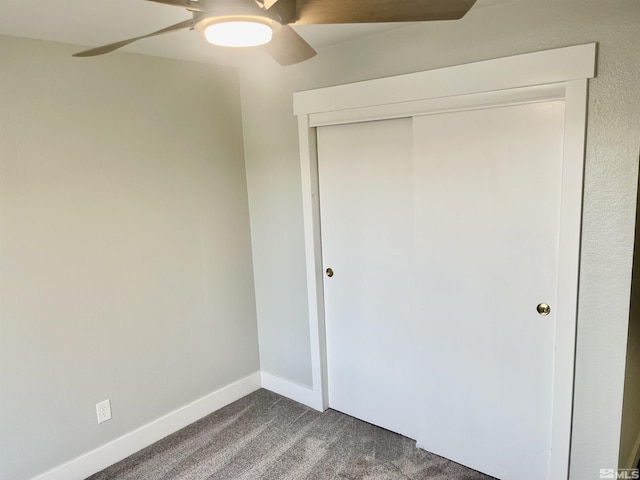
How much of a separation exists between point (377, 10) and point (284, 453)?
2.35 meters

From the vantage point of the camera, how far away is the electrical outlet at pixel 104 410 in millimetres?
2555

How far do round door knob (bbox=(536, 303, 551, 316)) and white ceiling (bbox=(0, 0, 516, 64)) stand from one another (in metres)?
1.36

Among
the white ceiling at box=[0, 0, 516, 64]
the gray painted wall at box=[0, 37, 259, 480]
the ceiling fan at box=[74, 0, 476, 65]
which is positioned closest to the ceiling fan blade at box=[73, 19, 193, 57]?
the ceiling fan at box=[74, 0, 476, 65]

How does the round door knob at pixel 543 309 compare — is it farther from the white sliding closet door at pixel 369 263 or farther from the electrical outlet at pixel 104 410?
the electrical outlet at pixel 104 410

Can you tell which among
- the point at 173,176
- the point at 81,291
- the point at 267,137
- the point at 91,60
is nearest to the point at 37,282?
the point at 81,291

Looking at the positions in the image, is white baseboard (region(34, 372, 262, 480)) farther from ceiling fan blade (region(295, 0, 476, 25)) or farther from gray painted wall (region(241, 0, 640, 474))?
ceiling fan blade (region(295, 0, 476, 25))

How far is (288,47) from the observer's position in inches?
62.5

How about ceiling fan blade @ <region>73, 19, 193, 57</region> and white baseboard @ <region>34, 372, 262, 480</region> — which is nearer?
ceiling fan blade @ <region>73, 19, 193, 57</region>

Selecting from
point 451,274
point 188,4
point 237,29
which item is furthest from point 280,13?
point 451,274

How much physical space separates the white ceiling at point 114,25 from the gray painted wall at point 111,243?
5.5 inches

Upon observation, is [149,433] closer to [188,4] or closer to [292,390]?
[292,390]

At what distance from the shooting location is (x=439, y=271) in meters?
2.42

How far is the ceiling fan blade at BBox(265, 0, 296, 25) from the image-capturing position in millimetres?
1238

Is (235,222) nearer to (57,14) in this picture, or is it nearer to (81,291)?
(81,291)
